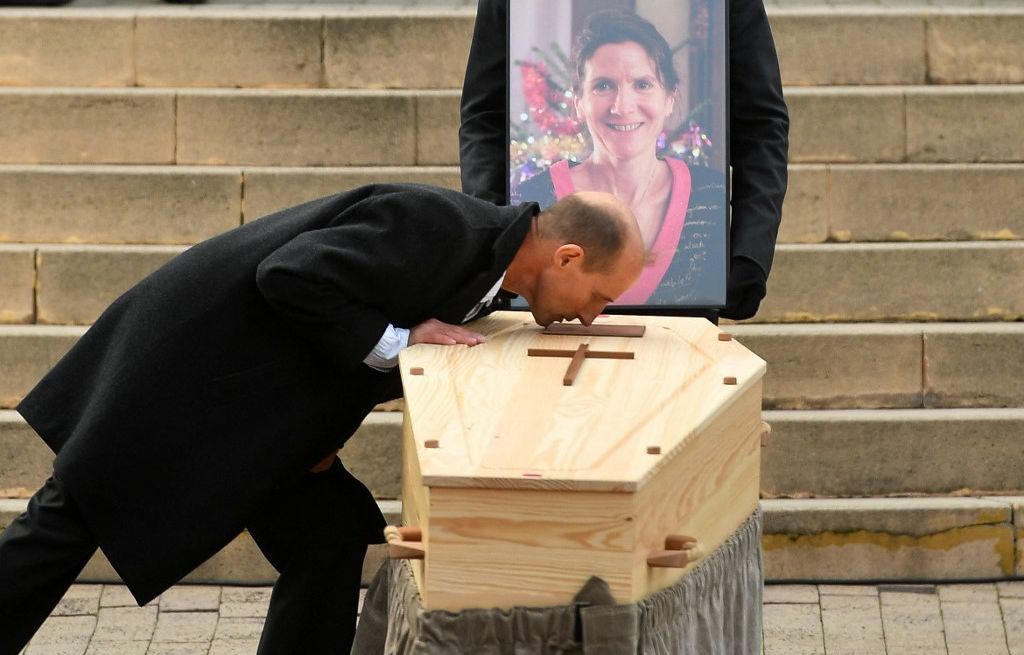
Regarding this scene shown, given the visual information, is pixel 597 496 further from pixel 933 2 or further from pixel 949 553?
pixel 933 2

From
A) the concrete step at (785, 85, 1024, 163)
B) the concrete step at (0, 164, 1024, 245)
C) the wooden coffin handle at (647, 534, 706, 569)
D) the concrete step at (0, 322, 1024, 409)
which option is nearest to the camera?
the wooden coffin handle at (647, 534, 706, 569)

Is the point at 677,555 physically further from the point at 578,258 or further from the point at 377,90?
the point at 377,90

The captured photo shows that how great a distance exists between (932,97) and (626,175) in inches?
104

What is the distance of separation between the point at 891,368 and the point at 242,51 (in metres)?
2.84

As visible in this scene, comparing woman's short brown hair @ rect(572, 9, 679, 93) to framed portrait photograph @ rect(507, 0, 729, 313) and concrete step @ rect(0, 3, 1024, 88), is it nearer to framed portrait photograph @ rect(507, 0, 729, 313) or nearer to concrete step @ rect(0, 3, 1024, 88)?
framed portrait photograph @ rect(507, 0, 729, 313)

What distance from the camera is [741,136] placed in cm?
411

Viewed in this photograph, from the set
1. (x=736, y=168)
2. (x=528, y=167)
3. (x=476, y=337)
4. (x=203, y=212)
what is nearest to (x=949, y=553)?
(x=736, y=168)

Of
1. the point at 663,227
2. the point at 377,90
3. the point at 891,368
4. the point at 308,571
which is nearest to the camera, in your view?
the point at 308,571

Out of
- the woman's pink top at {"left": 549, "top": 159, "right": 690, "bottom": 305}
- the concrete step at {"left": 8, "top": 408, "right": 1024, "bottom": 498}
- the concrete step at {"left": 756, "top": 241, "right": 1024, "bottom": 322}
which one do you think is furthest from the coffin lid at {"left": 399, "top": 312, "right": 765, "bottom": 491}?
the concrete step at {"left": 756, "top": 241, "right": 1024, "bottom": 322}

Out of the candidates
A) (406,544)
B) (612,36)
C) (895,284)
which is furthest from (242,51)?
(406,544)

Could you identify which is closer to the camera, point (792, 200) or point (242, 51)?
point (792, 200)

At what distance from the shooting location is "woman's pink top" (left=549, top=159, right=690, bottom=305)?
13.0ft

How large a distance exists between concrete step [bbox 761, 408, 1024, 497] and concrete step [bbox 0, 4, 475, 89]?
6.97ft

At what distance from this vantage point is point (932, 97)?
6219 mm
